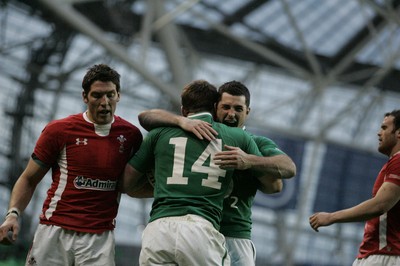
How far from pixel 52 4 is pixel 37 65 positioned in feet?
42.2

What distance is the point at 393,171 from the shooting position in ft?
26.7

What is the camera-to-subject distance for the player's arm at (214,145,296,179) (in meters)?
7.18

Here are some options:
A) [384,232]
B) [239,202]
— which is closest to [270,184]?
[239,202]

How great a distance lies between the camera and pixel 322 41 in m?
40.5

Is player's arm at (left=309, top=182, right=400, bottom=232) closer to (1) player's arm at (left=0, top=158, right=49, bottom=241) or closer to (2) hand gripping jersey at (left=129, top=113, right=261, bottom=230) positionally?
(2) hand gripping jersey at (left=129, top=113, right=261, bottom=230)

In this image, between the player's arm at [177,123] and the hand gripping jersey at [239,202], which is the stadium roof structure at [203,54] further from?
the player's arm at [177,123]

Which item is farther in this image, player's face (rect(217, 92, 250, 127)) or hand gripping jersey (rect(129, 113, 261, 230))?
player's face (rect(217, 92, 250, 127))

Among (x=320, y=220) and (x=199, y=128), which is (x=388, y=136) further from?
(x=199, y=128)

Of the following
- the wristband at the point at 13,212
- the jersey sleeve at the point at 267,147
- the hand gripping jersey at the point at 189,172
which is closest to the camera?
the hand gripping jersey at the point at 189,172

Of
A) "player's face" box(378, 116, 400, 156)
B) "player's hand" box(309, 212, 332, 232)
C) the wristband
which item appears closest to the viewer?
the wristband

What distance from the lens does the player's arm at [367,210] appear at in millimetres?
8008

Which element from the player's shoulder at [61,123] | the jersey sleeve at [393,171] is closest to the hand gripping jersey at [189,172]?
the player's shoulder at [61,123]

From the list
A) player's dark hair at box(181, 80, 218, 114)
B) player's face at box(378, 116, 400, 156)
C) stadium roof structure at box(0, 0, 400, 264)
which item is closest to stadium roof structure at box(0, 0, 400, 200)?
stadium roof structure at box(0, 0, 400, 264)

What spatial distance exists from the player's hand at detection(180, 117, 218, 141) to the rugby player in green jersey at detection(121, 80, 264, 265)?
0.23ft
